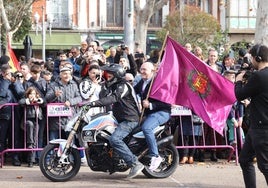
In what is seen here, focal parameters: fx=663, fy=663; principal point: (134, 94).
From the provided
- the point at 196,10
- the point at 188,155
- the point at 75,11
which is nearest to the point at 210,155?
the point at 188,155

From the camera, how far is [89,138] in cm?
998

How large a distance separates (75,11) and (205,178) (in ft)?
128

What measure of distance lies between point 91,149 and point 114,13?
131 feet

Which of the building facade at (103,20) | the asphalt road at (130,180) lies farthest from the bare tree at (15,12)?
the asphalt road at (130,180)

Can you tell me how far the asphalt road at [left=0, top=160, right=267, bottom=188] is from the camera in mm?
9914

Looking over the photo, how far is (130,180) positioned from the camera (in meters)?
10.2

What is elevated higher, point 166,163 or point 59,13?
point 59,13

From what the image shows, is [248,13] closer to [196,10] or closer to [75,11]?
[196,10]

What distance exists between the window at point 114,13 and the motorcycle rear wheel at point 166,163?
39.1 metres

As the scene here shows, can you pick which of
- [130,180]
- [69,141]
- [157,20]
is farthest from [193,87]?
[157,20]

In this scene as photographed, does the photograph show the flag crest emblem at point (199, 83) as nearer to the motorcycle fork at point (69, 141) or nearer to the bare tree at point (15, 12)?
the motorcycle fork at point (69, 141)

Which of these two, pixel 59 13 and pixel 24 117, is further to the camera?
pixel 59 13

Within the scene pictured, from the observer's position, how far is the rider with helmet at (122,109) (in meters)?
9.84

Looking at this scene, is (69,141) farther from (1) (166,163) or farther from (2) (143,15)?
(2) (143,15)
